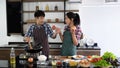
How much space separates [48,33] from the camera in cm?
356

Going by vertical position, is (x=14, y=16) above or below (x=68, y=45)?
above

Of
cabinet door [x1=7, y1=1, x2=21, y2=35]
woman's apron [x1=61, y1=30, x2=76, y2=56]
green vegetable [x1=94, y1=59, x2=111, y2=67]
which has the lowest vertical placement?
green vegetable [x1=94, y1=59, x2=111, y2=67]

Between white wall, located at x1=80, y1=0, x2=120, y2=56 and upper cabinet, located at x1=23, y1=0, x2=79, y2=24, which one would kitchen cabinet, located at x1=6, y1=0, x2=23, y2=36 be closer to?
upper cabinet, located at x1=23, y1=0, x2=79, y2=24

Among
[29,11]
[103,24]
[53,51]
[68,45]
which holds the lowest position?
[53,51]

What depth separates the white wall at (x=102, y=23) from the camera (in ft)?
16.4

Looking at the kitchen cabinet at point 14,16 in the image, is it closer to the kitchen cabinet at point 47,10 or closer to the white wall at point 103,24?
the kitchen cabinet at point 47,10

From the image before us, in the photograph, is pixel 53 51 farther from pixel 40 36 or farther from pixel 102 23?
pixel 102 23

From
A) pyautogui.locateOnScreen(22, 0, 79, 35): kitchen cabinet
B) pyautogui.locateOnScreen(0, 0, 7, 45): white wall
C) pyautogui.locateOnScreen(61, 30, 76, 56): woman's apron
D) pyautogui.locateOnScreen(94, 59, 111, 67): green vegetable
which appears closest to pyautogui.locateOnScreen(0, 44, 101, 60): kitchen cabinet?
pyautogui.locateOnScreen(0, 0, 7, 45): white wall

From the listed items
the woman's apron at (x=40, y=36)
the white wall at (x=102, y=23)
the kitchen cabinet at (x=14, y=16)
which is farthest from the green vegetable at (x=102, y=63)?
the kitchen cabinet at (x=14, y=16)

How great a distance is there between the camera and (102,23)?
5.02 meters

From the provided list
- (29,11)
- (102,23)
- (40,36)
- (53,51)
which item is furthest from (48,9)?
(40,36)

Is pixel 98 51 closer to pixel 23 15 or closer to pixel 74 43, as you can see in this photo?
pixel 74 43

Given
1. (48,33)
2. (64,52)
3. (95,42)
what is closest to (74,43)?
(64,52)

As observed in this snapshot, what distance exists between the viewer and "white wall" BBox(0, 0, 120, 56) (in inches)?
196
